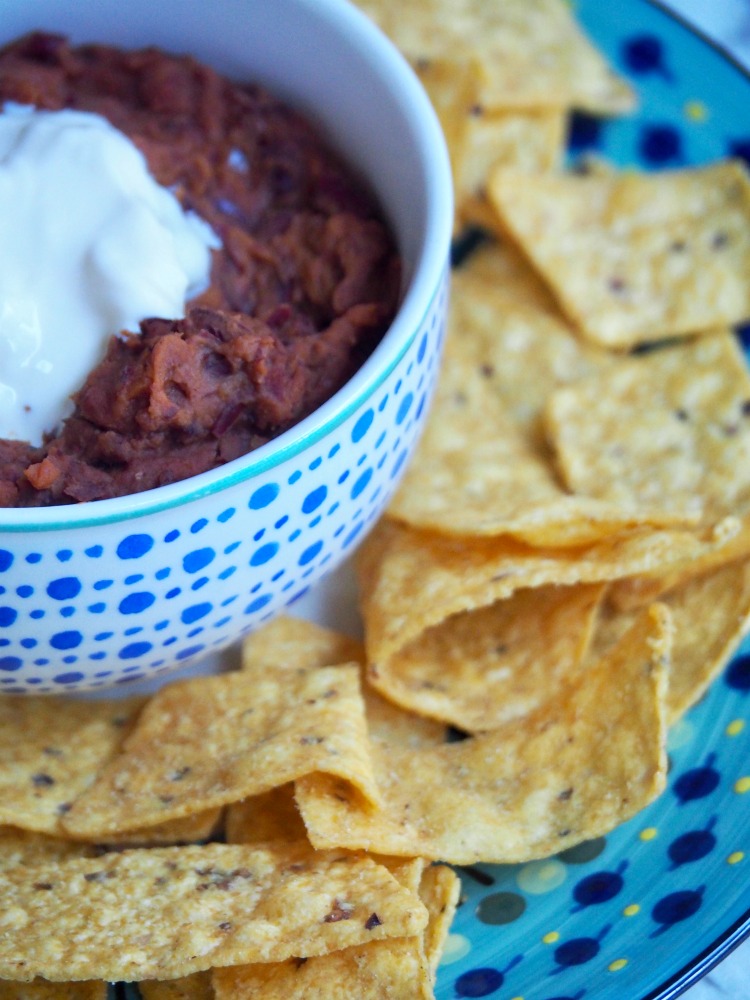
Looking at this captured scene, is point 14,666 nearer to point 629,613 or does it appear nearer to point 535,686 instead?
point 535,686

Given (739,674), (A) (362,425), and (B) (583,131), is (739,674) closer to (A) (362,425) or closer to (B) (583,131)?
(A) (362,425)

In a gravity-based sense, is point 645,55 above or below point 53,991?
above

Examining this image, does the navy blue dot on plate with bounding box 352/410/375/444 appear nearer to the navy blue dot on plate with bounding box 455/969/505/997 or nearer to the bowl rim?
the bowl rim

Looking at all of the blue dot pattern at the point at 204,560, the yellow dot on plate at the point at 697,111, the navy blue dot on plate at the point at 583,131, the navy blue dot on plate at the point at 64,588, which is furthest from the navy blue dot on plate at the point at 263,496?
the yellow dot on plate at the point at 697,111

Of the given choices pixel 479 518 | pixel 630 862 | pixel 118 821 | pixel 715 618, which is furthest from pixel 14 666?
pixel 715 618

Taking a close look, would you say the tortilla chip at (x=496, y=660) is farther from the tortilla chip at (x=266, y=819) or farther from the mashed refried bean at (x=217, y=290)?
the mashed refried bean at (x=217, y=290)

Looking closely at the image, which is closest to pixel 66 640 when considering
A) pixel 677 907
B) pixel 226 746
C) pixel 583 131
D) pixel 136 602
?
pixel 136 602

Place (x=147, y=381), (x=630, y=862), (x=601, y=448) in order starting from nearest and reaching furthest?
(x=147, y=381) < (x=630, y=862) < (x=601, y=448)
